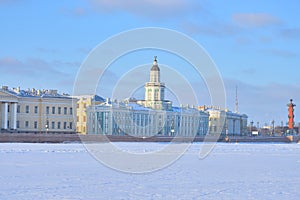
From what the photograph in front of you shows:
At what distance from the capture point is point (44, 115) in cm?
7025

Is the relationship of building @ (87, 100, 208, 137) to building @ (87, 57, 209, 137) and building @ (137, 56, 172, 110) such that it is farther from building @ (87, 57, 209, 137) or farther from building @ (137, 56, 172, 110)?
building @ (137, 56, 172, 110)

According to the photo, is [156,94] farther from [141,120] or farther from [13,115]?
[13,115]

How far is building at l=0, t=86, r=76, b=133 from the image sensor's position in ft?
217

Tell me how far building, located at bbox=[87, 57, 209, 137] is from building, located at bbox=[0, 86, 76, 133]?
3359 mm

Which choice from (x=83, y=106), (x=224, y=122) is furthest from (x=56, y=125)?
(x=224, y=122)

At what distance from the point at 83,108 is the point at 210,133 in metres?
22.6

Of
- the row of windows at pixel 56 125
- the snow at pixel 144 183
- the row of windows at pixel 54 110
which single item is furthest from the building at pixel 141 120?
the snow at pixel 144 183

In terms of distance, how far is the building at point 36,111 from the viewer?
6626 cm

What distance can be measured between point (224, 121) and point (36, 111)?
3266 centimetres

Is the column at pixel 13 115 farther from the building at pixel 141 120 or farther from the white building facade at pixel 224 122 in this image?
the white building facade at pixel 224 122

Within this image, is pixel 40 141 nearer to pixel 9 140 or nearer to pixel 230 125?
pixel 9 140

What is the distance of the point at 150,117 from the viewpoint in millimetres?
79938

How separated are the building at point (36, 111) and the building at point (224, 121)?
27.3 meters

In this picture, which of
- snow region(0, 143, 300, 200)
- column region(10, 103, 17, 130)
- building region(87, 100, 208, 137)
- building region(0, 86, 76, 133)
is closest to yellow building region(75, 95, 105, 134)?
building region(87, 100, 208, 137)
